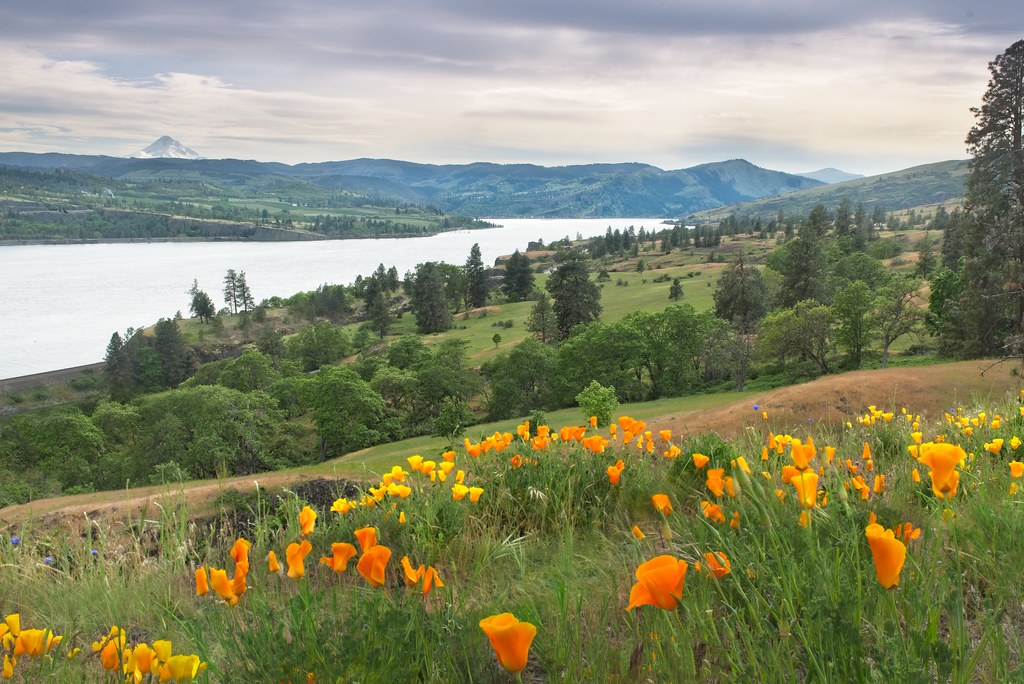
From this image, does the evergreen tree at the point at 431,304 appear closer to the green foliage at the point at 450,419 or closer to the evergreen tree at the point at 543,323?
the evergreen tree at the point at 543,323

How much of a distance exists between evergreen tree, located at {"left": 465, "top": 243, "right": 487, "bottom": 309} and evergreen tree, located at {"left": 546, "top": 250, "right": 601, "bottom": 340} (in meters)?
39.4

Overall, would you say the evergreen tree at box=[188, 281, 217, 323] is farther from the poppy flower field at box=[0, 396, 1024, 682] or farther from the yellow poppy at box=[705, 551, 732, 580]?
the yellow poppy at box=[705, 551, 732, 580]

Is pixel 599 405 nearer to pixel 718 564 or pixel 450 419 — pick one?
pixel 450 419

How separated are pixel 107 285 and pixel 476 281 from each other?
84.0 m

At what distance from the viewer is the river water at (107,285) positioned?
89.5m

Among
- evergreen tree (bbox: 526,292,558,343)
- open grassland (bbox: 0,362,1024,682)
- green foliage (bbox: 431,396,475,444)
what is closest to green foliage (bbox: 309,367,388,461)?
green foliage (bbox: 431,396,475,444)

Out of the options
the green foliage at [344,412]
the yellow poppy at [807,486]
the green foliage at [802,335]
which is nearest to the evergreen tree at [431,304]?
the green foliage at [344,412]

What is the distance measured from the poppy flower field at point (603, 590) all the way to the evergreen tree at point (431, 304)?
85770 mm

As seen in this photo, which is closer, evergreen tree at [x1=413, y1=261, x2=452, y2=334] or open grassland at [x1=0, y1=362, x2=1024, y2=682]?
open grassland at [x1=0, y1=362, x2=1024, y2=682]

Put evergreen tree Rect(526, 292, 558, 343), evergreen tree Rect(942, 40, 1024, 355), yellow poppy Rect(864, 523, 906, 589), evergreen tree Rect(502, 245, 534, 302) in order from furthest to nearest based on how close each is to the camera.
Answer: evergreen tree Rect(502, 245, 534, 302) → evergreen tree Rect(526, 292, 558, 343) → evergreen tree Rect(942, 40, 1024, 355) → yellow poppy Rect(864, 523, 906, 589)

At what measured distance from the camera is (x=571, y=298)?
2534 inches

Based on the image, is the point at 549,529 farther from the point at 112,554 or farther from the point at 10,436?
the point at 10,436

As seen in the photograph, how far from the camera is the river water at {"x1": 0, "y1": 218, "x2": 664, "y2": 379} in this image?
8950cm

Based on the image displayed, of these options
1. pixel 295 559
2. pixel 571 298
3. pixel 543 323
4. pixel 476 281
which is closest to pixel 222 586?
pixel 295 559
